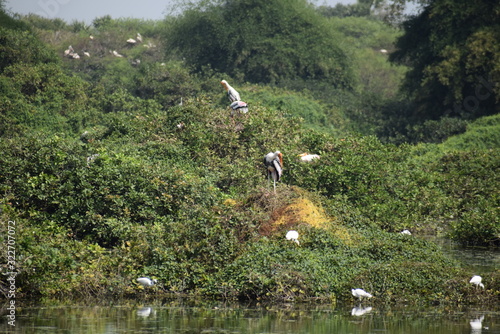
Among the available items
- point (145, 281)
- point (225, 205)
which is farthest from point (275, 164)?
point (145, 281)

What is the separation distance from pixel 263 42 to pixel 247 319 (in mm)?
28202

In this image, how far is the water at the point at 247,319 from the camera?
8.53m

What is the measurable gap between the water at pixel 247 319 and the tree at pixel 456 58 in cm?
1880

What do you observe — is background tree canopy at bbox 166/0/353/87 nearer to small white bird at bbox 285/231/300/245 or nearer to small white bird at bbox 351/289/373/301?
small white bird at bbox 285/231/300/245

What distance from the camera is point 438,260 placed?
11156mm

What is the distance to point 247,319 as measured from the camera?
9117 millimetres

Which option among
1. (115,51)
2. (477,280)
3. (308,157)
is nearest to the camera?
(477,280)

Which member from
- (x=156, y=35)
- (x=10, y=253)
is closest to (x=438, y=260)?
(x=10, y=253)

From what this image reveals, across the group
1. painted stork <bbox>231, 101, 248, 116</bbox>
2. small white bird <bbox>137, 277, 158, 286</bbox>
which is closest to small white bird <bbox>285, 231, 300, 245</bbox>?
small white bird <bbox>137, 277, 158, 286</bbox>

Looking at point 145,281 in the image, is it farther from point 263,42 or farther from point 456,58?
point 263,42

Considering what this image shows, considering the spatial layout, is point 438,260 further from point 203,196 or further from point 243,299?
point 203,196

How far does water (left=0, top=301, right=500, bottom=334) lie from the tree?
740 inches

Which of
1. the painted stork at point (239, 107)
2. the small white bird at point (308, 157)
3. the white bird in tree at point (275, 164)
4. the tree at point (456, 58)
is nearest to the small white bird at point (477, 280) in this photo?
the white bird in tree at point (275, 164)

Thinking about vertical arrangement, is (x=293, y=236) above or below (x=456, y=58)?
below
